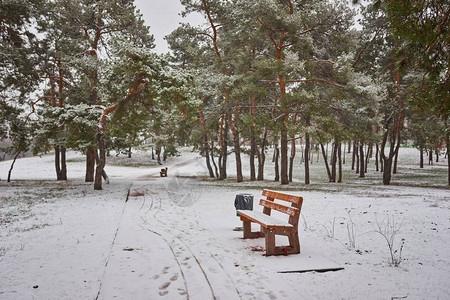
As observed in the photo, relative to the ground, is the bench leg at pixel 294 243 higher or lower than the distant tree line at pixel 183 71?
lower

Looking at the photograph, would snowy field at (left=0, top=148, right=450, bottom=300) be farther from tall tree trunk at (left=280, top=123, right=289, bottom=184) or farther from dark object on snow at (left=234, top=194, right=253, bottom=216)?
tall tree trunk at (left=280, top=123, right=289, bottom=184)

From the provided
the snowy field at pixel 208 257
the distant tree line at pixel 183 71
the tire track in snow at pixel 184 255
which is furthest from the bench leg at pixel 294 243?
the distant tree line at pixel 183 71

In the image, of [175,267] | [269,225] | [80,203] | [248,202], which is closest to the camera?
[175,267]

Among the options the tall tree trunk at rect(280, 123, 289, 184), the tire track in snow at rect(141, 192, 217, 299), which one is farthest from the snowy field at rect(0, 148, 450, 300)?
the tall tree trunk at rect(280, 123, 289, 184)

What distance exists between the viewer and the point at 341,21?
16500 mm

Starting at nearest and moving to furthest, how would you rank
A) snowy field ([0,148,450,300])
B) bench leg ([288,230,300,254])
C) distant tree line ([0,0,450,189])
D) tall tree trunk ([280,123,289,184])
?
snowy field ([0,148,450,300])
bench leg ([288,230,300,254])
distant tree line ([0,0,450,189])
tall tree trunk ([280,123,289,184])

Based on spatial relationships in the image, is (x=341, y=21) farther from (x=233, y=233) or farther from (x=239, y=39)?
(x=233, y=233)

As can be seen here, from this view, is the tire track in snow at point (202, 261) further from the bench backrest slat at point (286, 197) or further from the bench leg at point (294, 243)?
the bench backrest slat at point (286, 197)

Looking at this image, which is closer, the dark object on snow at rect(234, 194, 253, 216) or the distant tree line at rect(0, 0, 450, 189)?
the dark object on snow at rect(234, 194, 253, 216)

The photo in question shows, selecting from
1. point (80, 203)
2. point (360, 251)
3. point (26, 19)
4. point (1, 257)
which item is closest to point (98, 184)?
point (80, 203)

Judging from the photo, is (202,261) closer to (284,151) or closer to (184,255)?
(184,255)

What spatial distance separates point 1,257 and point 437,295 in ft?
21.2

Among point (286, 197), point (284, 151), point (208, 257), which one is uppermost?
point (284, 151)

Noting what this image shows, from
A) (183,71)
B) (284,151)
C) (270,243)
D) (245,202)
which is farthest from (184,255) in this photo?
(284,151)
